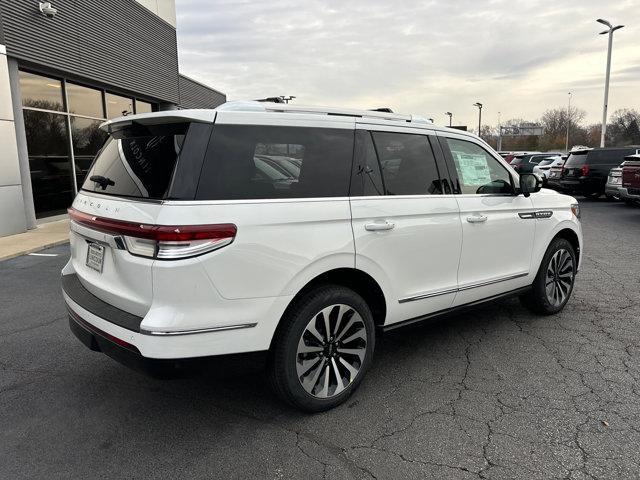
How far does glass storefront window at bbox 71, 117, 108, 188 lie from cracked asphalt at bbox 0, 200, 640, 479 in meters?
9.67

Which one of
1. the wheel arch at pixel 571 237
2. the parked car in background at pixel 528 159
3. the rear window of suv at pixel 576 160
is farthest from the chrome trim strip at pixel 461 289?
the parked car in background at pixel 528 159

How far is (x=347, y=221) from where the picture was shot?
306 centimetres

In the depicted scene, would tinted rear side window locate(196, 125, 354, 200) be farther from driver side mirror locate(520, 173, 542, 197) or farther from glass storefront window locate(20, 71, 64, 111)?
glass storefront window locate(20, 71, 64, 111)

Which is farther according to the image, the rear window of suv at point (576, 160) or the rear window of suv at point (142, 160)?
the rear window of suv at point (576, 160)

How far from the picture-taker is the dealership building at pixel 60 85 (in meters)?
10.2

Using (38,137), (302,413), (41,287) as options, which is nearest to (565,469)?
(302,413)

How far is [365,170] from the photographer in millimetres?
3287

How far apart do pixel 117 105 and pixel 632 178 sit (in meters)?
14.5

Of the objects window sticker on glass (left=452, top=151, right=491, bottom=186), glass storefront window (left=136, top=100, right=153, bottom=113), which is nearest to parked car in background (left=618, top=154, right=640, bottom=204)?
window sticker on glass (left=452, top=151, right=491, bottom=186)

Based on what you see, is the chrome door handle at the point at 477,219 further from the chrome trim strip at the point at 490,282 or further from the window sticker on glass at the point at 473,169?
the chrome trim strip at the point at 490,282

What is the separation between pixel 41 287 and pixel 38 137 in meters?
6.87

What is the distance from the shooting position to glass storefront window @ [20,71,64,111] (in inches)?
438

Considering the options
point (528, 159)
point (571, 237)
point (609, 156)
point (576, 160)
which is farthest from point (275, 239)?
point (528, 159)

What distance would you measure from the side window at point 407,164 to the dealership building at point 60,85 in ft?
31.2
